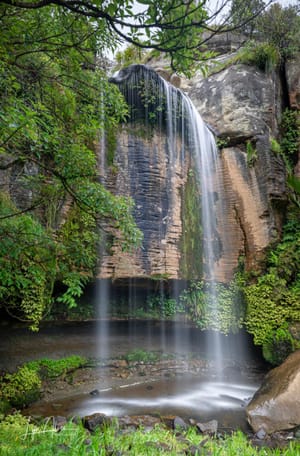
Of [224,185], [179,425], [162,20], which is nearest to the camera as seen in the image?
[162,20]

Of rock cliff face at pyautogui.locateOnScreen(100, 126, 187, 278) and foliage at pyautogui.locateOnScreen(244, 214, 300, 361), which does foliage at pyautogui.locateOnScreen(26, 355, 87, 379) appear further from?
foliage at pyautogui.locateOnScreen(244, 214, 300, 361)

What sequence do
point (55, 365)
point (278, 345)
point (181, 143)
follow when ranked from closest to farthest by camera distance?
point (55, 365), point (278, 345), point (181, 143)

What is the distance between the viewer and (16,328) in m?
6.20

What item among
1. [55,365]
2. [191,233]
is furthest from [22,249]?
[191,233]

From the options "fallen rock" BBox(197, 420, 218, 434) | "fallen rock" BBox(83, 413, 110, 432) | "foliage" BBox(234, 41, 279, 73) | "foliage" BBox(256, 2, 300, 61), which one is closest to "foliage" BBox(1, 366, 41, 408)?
"fallen rock" BBox(83, 413, 110, 432)

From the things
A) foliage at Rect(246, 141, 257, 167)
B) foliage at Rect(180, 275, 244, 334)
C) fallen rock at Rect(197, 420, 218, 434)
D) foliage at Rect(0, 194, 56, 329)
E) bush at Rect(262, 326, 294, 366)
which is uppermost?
foliage at Rect(246, 141, 257, 167)

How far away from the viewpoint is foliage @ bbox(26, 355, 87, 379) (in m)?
6.20

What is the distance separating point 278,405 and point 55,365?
14.9 ft

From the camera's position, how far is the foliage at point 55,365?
20.4ft

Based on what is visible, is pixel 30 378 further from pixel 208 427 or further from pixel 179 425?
pixel 208 427

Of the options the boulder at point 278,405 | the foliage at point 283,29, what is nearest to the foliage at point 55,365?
the boulder at point 278,405

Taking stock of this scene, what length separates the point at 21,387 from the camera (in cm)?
550

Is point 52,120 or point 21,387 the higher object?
point 52,120

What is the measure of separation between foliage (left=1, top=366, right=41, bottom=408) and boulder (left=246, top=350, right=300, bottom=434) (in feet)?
12.8
